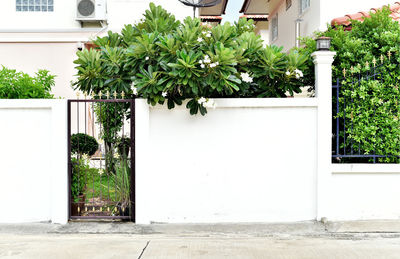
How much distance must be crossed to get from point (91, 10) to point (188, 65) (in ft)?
26.1

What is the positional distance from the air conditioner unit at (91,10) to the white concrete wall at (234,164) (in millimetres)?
7119

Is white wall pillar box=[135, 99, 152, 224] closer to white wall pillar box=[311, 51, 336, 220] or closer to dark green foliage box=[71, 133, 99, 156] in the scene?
dark green foliage box=[71, 133, 99, 156]

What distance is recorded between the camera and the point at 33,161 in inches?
280

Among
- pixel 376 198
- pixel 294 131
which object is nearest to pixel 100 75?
pixel 294 131

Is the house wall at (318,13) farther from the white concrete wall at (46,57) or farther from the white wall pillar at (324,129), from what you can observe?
the white concrete wall at (46,57)

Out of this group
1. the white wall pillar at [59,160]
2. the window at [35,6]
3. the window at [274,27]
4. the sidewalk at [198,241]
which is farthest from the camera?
the window at [274,27]

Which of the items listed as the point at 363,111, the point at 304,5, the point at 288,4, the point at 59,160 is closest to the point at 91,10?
the point at 304,5

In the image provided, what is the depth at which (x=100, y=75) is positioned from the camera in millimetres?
7316

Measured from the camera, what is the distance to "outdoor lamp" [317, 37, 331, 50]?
7.00m

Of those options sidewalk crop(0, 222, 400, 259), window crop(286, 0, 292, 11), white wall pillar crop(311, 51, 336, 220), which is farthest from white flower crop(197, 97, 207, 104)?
window crop(286, 0, 292, 11)

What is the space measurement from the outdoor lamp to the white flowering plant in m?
0.31

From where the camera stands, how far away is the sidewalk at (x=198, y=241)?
226 inches

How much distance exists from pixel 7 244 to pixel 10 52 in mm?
8752

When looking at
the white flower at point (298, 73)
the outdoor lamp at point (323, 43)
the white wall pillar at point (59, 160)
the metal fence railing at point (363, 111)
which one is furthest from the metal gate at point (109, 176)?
the metal fence railing at point (363, 111)
